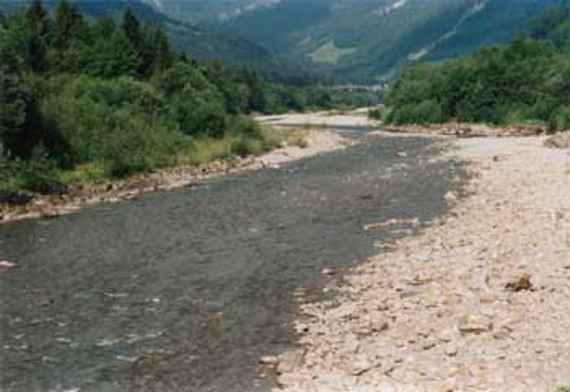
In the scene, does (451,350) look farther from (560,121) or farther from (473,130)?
(473,130)

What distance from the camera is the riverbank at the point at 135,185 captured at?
4025cm

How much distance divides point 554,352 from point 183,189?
111 ft

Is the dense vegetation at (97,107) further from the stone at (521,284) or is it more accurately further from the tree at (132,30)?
the stone at (521,284)

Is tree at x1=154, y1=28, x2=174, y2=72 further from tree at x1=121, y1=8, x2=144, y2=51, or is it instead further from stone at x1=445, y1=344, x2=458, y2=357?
stone at x1=445, y1=344, x2=458, y2=357

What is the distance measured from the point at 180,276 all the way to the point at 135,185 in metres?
24.3

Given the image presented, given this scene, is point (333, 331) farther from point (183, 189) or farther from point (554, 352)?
point (183, 189)

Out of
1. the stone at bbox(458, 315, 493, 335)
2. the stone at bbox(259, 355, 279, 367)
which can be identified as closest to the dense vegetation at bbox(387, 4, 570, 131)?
the stone at bbox(458, 315, 493, 335)

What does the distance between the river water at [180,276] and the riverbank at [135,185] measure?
186cm

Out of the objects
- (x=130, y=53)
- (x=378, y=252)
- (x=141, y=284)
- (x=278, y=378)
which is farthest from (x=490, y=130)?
(x=278, y=378)

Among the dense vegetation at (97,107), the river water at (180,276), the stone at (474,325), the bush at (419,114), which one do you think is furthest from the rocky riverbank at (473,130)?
the stone at (474,325)

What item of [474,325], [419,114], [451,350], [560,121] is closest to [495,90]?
[419,114]

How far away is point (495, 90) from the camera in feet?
360

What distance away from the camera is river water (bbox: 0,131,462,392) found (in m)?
17.7

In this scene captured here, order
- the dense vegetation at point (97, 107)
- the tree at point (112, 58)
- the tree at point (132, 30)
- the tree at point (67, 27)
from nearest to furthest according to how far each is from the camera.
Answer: the dense vegetation at point (97, 107) < the tree at point (112, 58) < the tree at point (67, 27) < the tree at point (132, 30)
